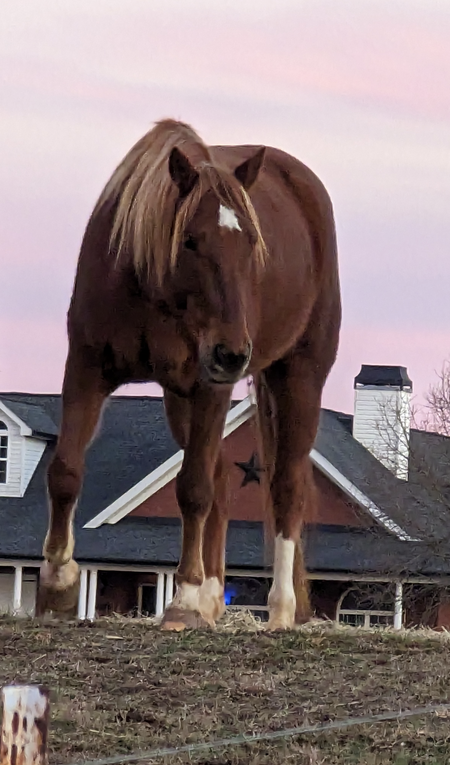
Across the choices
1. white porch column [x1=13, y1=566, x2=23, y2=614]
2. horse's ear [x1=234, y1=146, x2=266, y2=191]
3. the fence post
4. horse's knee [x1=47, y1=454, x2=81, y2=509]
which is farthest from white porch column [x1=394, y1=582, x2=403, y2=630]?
the fence post

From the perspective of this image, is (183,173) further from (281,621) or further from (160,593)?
(160,593)

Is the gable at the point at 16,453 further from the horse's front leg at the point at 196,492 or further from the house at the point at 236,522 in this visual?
the horse's front leg at the point at 196,492

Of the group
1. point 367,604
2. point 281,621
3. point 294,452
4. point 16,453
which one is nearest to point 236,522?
point 367,604

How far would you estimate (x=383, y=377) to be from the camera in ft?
107

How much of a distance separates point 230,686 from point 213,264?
1812 millimetres

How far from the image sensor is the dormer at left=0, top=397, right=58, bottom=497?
2941 centimetres

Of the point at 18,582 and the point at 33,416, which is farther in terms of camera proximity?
the point at 33,416

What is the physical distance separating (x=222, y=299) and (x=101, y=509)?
22.5m

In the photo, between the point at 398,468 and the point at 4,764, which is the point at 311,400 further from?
the point at 398,468

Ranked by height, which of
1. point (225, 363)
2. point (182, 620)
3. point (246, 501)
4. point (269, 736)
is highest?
point (246, 501)

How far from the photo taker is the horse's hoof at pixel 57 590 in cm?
Result: 694

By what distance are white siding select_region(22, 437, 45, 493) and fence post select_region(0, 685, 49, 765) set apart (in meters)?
26.6

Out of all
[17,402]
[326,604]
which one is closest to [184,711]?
[326,604]

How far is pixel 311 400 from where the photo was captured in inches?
311
